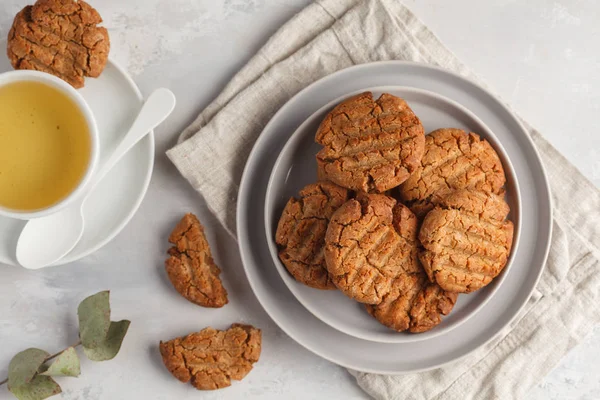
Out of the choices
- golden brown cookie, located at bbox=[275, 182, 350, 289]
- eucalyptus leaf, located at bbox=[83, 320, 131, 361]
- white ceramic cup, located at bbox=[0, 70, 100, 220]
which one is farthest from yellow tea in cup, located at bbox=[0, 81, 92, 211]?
golden brown cookie, located at bbox=[275, 182, 350, 289]

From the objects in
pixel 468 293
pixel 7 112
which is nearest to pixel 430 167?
pixel 468 293

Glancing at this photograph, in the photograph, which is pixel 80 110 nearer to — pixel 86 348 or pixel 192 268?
pixel 192 268

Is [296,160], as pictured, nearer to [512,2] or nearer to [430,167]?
[430,167]

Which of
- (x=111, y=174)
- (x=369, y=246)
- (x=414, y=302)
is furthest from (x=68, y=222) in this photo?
(x=414, y=302)

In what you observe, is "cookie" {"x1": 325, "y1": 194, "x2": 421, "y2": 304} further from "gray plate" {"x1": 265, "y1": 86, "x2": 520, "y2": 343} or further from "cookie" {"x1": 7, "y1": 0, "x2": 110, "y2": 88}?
"cookie" {"x1": 7, "y1": 0, "x2": 110, "y2": 88}

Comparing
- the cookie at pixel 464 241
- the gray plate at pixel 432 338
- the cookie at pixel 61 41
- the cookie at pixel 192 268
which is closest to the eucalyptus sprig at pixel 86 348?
the cookie at pixel 192 268

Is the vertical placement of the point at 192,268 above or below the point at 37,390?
above
